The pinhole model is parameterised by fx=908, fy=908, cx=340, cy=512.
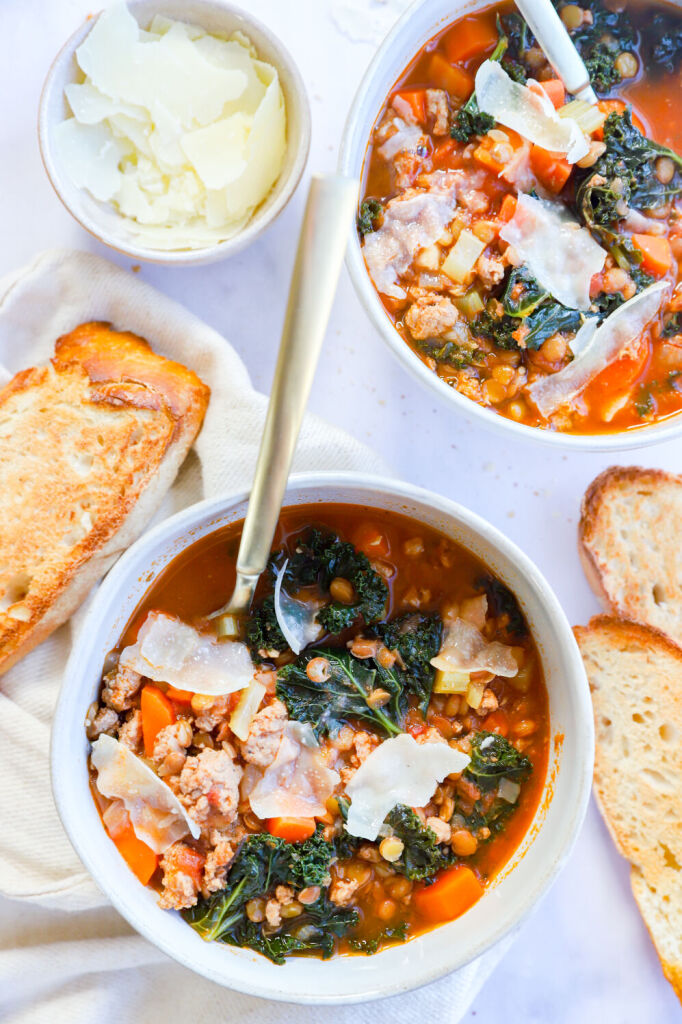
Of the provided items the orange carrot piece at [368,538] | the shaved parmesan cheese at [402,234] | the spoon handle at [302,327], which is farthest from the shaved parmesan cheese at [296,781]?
the shaved parmesan cheese at [402,234]

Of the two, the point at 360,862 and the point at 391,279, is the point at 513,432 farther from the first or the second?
the point at 360,862

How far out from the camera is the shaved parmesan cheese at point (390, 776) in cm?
277

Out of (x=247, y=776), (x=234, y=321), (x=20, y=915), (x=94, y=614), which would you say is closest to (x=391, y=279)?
(x=234, y=321)

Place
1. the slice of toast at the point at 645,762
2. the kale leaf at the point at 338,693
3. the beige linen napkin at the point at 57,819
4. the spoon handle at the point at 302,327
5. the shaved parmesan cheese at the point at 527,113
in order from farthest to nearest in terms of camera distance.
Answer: the slice of toast at the point at 645,762
the beige linen napkin at the point at 57,819
the kale leaf at the point at 338,693
the shaved parmesan cheese at the point at 527,113
the spoon handle at the point at 302,327

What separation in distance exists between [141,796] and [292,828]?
0.47m

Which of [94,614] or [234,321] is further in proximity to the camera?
[234,321]

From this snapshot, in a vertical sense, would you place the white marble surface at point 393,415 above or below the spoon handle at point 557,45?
below

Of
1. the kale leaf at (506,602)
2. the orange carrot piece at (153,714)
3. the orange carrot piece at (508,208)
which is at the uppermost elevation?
the orange carrot piece at (508,208)

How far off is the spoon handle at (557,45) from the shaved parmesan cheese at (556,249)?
1.17 ft

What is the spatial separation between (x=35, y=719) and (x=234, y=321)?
162cm

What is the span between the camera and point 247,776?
284cm

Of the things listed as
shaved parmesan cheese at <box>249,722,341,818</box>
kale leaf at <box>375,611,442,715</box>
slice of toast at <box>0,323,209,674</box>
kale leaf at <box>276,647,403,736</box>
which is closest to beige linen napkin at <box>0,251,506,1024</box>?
slice of toast at <box>0,323,209,674</box>

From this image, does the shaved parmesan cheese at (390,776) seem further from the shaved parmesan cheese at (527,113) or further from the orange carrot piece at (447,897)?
the shaved parmesan cheese at (527,113)

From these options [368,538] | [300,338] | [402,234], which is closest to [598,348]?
[402,234]
